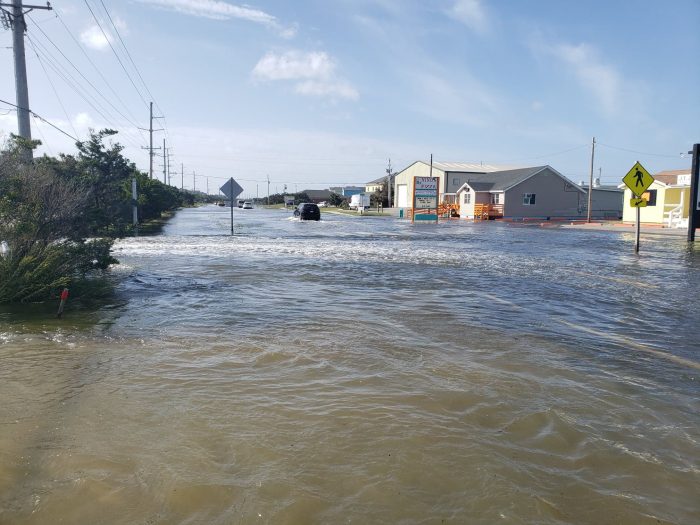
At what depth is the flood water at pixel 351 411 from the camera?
3.57 meters

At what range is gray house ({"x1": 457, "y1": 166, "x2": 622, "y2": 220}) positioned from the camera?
57.0m

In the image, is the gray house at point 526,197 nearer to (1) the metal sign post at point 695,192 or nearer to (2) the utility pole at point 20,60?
(1) the metal sign post at point 695,192

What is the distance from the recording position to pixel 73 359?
256 inches

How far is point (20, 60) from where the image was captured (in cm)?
1609

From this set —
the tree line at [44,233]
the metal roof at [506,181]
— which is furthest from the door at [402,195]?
the tree line at [44,233]

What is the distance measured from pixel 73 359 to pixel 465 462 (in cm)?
486

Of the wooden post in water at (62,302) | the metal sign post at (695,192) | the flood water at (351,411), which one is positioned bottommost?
Answer: the flood water at (351,411)

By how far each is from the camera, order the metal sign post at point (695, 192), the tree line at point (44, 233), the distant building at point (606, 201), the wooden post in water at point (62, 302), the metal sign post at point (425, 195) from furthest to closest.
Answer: the distant building at point (606, 201) → the metal sign post at point (425, 195) → the metal sign post at point (695, 192) → the tree line at point (44, 233) → the wooden post in water at point (62, 302)

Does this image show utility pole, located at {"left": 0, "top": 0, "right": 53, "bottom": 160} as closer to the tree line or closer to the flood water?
the tree line

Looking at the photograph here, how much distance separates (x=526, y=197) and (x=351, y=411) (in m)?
56.9

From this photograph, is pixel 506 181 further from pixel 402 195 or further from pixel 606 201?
pixel 402 195

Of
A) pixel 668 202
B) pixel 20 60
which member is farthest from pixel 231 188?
pixel 668 202

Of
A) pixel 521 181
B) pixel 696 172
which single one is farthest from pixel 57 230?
pixel 521 181

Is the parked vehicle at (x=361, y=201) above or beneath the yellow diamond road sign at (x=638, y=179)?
above
